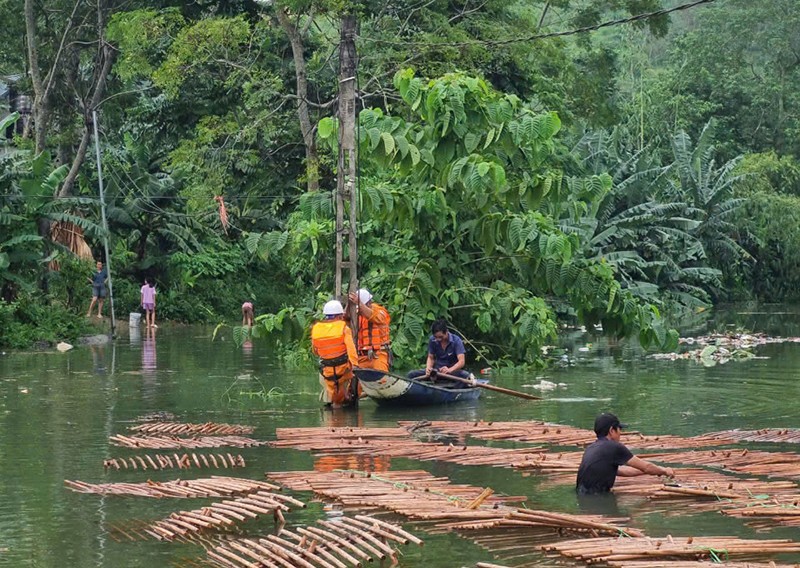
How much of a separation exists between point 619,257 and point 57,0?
614 inches

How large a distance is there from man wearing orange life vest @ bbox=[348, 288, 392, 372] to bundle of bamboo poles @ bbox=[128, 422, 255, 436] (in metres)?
2.42

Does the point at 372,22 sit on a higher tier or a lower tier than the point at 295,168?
higher

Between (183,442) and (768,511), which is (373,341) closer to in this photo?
(183,442)

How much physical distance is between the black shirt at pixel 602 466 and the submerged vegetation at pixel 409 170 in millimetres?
8981

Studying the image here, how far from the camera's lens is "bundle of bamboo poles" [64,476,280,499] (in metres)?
11.0

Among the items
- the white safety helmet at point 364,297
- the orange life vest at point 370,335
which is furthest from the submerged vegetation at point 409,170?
the white safety helmet at point 364,297

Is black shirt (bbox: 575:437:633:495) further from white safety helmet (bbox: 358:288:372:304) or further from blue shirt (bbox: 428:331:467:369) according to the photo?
blue shirt (bbox: 428:331:467:369)

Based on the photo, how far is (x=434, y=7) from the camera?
30.5m

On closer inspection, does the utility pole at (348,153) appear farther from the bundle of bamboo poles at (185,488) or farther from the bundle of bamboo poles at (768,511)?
the bundle of bamboo poles at (768,511)

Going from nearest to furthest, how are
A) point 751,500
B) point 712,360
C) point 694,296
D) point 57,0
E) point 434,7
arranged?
point 751,500 < point 712,360 < point 434,7 < point 57,0 < point 694,296

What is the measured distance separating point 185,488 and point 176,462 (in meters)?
1.92

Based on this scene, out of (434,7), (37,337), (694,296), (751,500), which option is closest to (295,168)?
(434,7)

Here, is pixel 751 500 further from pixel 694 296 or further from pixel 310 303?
pixel 694 296

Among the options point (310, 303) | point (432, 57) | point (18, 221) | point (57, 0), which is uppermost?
point (57, 0)
